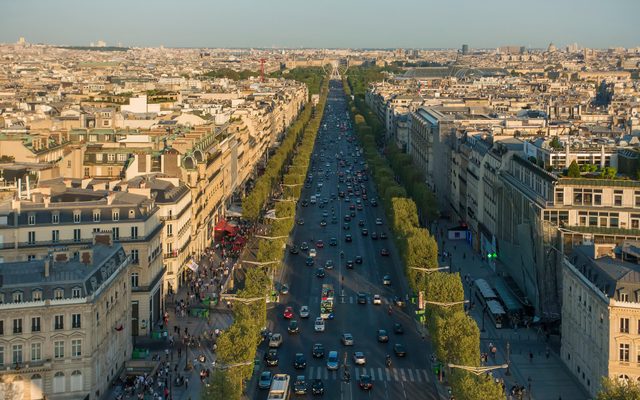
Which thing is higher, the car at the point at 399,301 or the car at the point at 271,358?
the car at the point at 399,301

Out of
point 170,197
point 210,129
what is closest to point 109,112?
point 210,129

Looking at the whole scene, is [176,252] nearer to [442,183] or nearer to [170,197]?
[170,197]

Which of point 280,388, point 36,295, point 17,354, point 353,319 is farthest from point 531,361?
point 17,354

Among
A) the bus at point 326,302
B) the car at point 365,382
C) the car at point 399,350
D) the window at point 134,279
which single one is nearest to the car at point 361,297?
the bus at point 326,302

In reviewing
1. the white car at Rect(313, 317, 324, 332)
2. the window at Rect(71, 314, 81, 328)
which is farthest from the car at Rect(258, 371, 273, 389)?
the window at Rect(71, 314, 81, 328)

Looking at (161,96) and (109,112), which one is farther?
(161,96)

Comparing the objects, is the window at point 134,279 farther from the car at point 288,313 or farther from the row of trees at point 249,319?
the car at point 288,313
